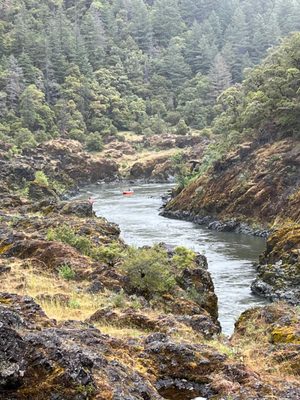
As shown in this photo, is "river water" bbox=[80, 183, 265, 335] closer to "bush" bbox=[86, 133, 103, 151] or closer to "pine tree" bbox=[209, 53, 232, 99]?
"bush" bbox=[86, 133, 103, 151]

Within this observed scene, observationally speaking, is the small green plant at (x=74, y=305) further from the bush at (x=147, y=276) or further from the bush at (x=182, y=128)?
the bush at (x=182, y=128)

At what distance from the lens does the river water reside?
2864 centimetres

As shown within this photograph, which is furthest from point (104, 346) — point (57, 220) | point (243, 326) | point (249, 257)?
point (249, 257)

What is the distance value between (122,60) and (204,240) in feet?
340

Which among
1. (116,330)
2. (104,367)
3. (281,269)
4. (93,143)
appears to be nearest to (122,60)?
(93,143)

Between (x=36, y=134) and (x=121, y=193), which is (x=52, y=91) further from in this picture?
(x=121, y=193)

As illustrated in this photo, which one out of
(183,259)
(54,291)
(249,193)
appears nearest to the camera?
(54,291)

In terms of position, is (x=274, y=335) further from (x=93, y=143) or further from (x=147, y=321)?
(x=93, y=143)

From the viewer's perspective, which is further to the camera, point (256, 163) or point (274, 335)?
point (256, 163)

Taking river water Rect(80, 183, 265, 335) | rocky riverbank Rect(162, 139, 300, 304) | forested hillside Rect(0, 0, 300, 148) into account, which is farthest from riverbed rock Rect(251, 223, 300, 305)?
forested hillside Rect(0, 0, 300, 148)

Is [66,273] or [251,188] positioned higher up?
[251,188]

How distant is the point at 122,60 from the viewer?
461 feet

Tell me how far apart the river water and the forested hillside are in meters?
31.2

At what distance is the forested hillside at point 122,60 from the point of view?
108625 millimetres
